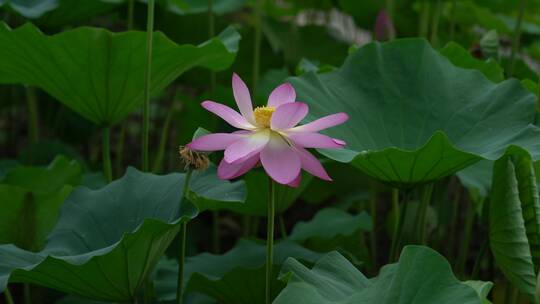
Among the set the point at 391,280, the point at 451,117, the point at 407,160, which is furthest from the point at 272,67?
the point at 391,280

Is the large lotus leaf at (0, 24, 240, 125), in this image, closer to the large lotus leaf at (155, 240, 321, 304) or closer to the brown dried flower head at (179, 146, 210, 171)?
the large lotus leaf at (155, 240, 321, 304)

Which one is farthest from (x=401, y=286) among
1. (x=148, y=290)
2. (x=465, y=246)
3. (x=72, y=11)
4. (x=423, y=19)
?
(x=423, y=19)

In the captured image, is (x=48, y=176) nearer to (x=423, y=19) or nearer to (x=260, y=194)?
(x=260, y=194)

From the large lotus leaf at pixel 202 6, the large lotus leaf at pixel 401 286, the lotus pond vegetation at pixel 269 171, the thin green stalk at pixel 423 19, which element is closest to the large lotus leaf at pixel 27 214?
the lotus pond vegetation at pixel 269 171

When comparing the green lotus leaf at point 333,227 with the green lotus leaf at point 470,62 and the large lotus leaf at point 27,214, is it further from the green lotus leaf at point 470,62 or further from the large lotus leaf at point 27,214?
the large lotus leaf at point 27,214

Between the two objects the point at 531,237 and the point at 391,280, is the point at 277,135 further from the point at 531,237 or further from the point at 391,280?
the point at 531,237

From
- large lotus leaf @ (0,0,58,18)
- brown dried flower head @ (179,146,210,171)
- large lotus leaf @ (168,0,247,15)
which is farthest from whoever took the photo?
large lotus leaf @ (168,0,247,15)

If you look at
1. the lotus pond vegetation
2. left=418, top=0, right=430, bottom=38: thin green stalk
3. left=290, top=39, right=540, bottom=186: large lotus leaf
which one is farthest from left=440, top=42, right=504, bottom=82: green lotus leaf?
left=418, top=0, right=430, bottom=38: thin green stalk
